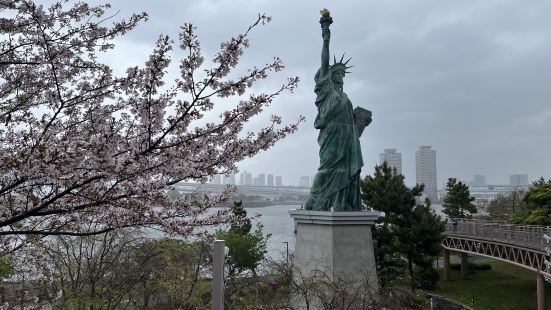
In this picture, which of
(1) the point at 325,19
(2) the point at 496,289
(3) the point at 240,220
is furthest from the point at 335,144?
(2) the point at 496,289

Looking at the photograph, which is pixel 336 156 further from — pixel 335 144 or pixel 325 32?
pixel 325 32

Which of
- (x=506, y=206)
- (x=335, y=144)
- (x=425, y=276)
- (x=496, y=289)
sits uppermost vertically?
(x=335, y=144)

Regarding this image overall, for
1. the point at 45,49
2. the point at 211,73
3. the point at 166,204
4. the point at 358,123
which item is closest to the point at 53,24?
the point at 45,49

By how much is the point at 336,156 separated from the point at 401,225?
9.94 meters

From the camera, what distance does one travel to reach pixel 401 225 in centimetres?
2309

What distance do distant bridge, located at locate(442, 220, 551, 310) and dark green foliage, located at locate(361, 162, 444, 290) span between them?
124 inches

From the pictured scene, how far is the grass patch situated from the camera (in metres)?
22.4

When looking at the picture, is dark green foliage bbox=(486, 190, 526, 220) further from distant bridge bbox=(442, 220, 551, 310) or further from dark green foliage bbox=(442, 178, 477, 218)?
distant bridge bbox=(442, 220, 551, 310)

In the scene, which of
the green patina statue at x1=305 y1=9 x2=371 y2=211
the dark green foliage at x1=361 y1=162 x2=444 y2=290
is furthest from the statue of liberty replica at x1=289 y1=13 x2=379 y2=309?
the dark green foliage at x1=361 y1=162 x2=444 y2=290

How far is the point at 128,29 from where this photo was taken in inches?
194

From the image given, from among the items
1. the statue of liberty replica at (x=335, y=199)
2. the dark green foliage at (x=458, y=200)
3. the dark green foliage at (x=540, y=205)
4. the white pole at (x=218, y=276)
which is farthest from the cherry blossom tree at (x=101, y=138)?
the dark green foliage at (x=458, y=200)

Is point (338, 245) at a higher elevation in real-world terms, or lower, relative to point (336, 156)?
lower

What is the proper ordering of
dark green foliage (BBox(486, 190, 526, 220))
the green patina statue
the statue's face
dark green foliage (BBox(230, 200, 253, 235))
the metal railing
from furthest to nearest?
dark green foliage (BBox(486, 190, 526, 220)) < the metal railing < the statue's face < the green patina statue < dark green foliage (BBox(230, 200, 253, 235))

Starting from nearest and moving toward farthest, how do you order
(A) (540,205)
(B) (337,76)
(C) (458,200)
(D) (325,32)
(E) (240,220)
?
1. (E) (240,220)
2. (D) (325,32)
3. (B) (337,76)
4. (A) (540,205)
5. (C) (458,200)
